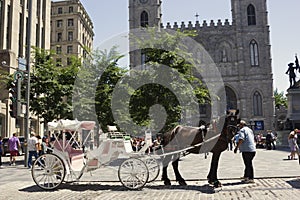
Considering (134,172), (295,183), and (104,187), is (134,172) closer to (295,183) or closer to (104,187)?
(104,187)

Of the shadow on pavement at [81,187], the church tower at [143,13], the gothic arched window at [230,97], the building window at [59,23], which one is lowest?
the shadow on pavement at [81,187]

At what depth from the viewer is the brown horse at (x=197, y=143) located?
869cm

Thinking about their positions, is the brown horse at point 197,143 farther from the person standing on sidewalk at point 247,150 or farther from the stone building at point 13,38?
the stone building at point 13,38

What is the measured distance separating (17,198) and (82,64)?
14.5m

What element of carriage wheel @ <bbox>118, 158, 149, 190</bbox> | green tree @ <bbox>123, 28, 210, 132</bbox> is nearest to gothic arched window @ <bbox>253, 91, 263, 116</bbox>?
green tree @ <bbox>123, 28, 210, 132</bbox>

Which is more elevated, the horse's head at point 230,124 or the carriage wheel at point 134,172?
the horse's head at point 230,124

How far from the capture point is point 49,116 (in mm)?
18484

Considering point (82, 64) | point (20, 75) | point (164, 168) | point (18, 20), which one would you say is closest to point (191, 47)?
point (18, 20)

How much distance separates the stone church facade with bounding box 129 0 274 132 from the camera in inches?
2400

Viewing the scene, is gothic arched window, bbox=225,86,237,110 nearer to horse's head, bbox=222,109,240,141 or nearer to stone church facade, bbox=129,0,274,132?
stone church facade, bbox=129,0,274,132

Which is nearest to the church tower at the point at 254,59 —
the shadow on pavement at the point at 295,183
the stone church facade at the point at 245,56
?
the stone church facade at the point at 245,56

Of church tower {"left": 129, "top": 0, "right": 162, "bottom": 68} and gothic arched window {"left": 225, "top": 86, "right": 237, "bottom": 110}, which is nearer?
gothic arched window {"left": 225, "top": 86, "right": 237, "bottom": 110}

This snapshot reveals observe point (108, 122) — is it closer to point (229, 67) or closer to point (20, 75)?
point (20, 75)

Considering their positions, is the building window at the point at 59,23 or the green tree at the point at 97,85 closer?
the green tree at the point at 97,85
